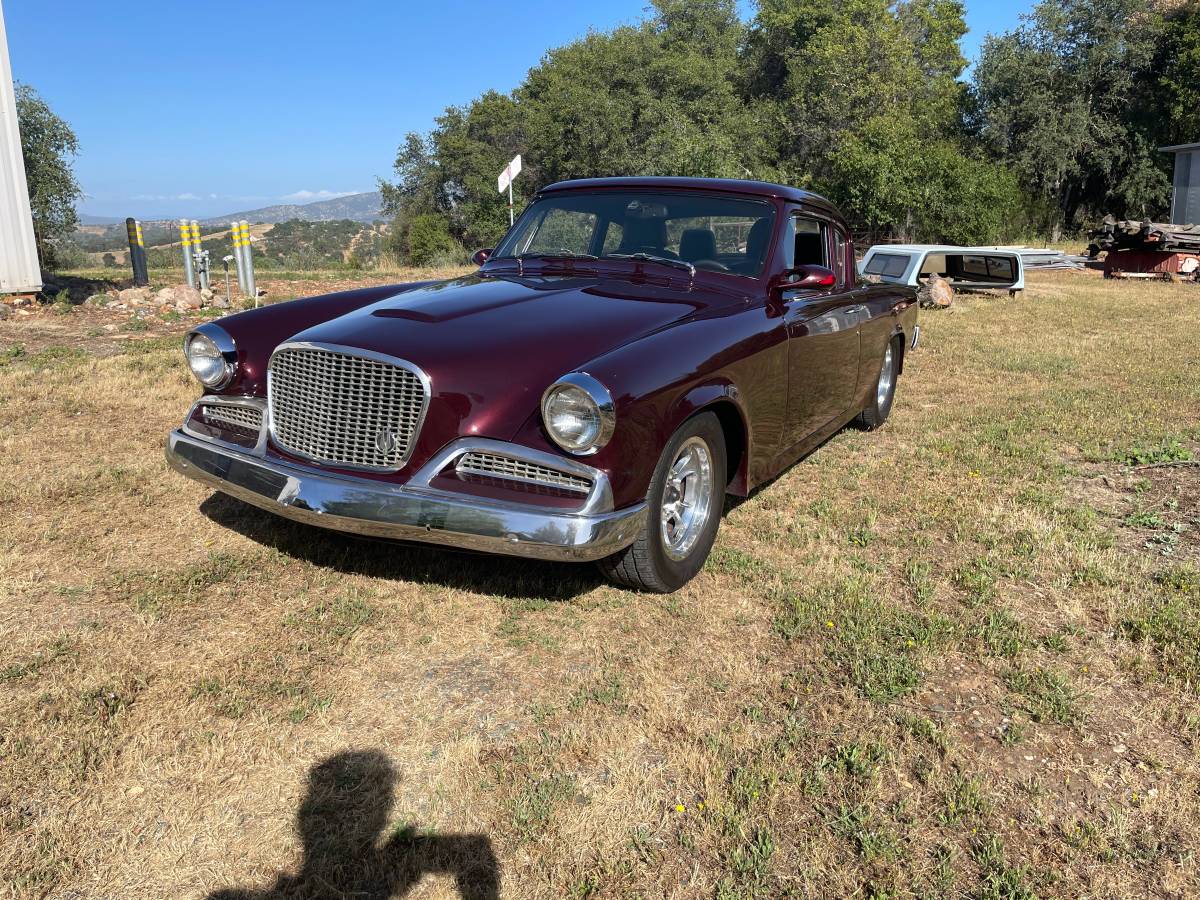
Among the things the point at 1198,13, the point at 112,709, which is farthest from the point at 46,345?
the point at 1198,13

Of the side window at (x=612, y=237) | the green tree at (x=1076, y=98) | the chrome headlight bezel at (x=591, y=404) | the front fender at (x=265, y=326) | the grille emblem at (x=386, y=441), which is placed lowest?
the grille emblem at (x=386, y=441)

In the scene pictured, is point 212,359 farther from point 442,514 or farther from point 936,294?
point 936,294

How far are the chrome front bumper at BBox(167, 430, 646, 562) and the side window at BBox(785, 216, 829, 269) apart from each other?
1.98 m

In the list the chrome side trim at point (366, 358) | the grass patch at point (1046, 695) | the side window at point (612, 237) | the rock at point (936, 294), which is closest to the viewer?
the grass patch at point (1046, 695)

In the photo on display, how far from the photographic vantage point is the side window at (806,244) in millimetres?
4288

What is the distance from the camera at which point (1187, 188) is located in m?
26.7

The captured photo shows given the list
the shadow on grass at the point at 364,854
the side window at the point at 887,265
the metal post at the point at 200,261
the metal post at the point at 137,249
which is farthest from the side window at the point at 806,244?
the metal post at the point at 137,249

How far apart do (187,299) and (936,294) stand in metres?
11.0

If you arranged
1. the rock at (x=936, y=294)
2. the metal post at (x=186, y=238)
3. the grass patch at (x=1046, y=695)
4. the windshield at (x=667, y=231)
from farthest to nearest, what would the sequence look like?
the metal post at (x=186, y=238) < the rock at (x=936, y=294) < the windshield at (x=667, y=231) < the grass patch at (x=1046, y=695)

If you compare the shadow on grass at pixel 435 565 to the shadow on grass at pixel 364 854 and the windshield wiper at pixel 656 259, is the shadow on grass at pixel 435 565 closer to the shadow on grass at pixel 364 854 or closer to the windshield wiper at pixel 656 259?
the shadow on grass at pixel 364 854

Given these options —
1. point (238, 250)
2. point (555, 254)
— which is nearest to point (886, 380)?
point (555, 254)

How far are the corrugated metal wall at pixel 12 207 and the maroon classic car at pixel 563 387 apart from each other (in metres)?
9.14

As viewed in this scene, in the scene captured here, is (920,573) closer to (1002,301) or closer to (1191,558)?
(1191,558)

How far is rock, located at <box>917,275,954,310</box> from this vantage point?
41.0ft
